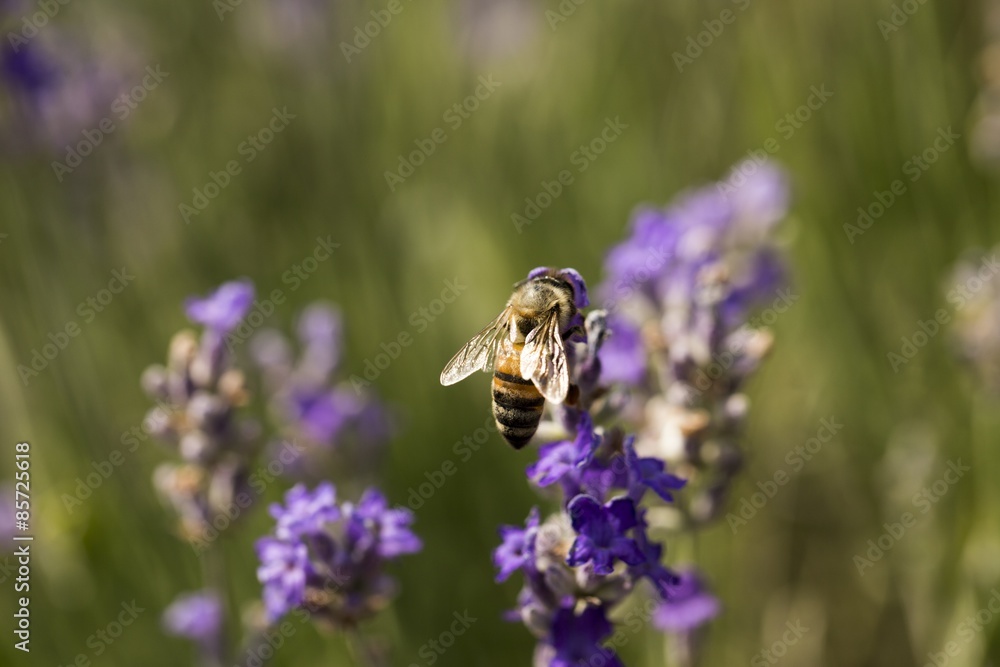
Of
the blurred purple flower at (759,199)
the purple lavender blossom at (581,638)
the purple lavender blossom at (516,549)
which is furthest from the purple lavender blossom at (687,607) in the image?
the blurred purple flower at (759,199)

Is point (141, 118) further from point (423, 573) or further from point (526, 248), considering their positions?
point (423, 573)

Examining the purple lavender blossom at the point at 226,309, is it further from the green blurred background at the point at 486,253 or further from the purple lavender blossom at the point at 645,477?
the green blurred background at the point at 486,253

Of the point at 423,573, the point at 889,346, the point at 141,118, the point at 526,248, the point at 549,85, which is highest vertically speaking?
the point at 141,118

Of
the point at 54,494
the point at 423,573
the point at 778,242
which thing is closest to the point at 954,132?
the point at 778,242

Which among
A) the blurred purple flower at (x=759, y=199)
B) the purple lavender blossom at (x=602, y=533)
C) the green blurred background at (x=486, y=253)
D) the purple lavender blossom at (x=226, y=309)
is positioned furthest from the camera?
the green blurred background at (x=486, y=253)

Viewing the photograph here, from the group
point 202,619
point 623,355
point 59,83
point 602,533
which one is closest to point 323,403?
point 202,619

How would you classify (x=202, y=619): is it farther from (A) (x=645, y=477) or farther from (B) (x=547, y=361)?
(A) (x=645, y=477)
